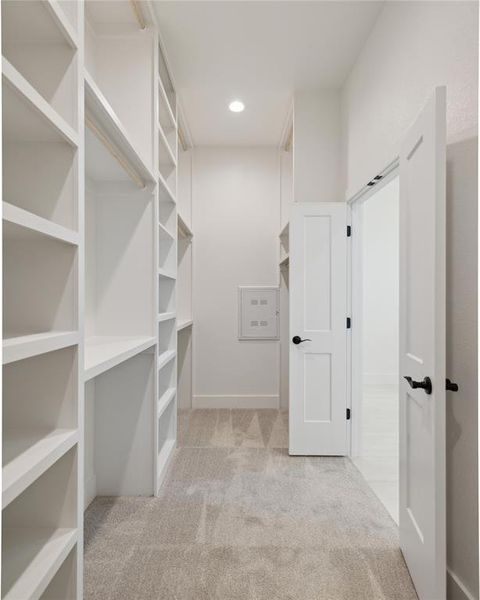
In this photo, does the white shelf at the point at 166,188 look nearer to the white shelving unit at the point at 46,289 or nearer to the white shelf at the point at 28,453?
the white shelving unit at the point at 46,289

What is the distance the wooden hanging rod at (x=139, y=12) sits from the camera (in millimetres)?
2444

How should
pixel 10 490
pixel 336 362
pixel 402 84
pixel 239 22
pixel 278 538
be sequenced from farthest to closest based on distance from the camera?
pixel 336 362
pixel 239 22
pixel 402 84
pixel 278 538
pixel 10 490

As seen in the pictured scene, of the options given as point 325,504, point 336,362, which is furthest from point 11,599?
point 336,362

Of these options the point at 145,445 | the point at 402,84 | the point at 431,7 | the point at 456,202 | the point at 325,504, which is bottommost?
the point at 325,504

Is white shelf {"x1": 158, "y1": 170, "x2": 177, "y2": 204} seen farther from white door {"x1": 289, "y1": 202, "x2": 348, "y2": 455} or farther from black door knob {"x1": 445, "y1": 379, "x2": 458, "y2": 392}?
black door knob {"x1": 445, "y1": 379, "x2": 458, "y2": 392}

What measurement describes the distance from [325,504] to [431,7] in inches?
105

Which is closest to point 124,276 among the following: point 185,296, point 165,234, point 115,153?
point 165,234

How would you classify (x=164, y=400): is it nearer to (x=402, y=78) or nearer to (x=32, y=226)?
(x=32, y=226)

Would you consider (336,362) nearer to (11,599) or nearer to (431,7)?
(431,7)

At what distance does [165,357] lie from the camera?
10.2ft

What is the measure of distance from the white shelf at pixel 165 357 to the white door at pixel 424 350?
5.18 feet

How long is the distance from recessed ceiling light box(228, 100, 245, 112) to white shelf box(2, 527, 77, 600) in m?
3.66

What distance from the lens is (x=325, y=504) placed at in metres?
2.55

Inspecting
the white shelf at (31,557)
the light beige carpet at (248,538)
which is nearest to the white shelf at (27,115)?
the white shelf at (31,557)
